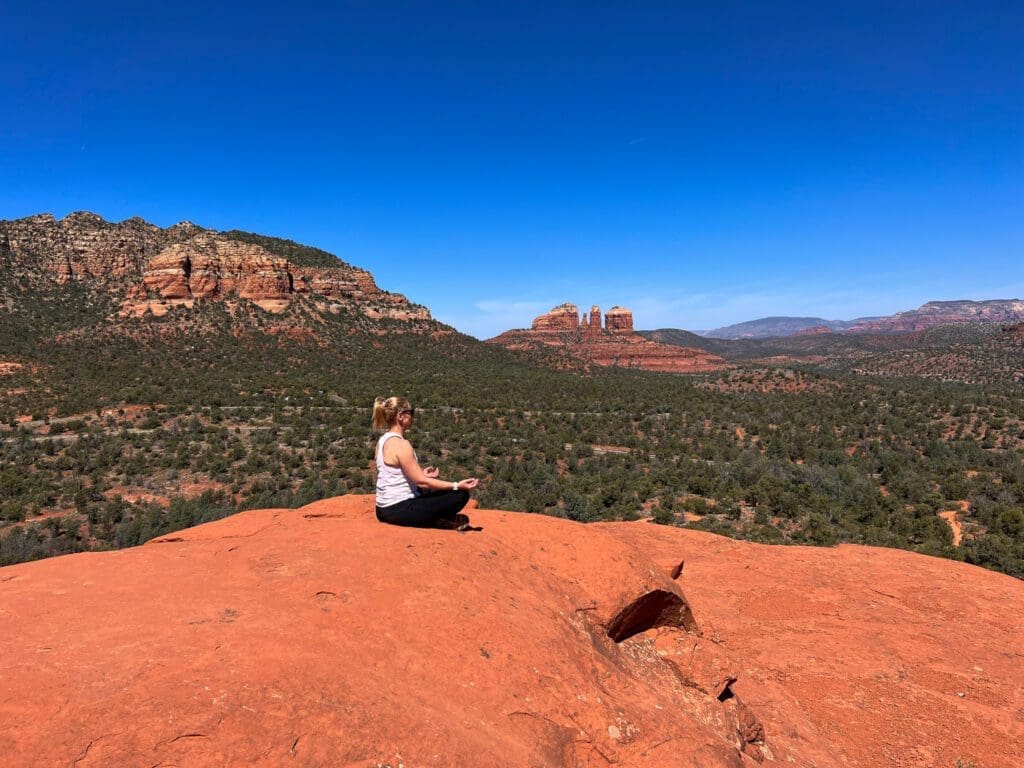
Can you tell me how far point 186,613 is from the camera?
12.5ft

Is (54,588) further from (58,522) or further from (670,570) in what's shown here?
(58,522)

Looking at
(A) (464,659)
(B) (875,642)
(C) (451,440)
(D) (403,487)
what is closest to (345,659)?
(A) (464,659)

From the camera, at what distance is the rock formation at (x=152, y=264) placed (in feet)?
207

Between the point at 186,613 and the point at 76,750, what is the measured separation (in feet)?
5.00

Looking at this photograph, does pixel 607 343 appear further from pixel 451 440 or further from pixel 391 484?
pixel 391 484

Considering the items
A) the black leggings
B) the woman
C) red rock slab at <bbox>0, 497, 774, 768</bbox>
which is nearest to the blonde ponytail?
the woman

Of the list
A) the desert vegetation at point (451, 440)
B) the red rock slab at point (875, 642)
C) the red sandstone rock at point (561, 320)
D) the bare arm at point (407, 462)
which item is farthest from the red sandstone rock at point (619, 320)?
the bare arm at point (407, 462)

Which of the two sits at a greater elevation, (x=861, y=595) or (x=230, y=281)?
(x=230, y=281)

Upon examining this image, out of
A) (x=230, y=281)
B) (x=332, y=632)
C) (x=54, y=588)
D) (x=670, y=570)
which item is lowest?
(x=670, y=570)

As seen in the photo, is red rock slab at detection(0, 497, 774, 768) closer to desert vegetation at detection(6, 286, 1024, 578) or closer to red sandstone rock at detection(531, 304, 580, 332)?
desert vegetation at detection(6, 286, 1024, 578)

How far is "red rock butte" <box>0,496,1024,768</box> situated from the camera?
2.80 metres

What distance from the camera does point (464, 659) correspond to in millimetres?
3955

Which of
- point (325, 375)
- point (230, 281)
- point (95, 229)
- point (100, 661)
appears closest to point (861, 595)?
point (100, 661)

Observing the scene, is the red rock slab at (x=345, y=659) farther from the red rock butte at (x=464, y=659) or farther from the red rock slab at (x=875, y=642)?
the red rock slab at (x=875, y=642)
